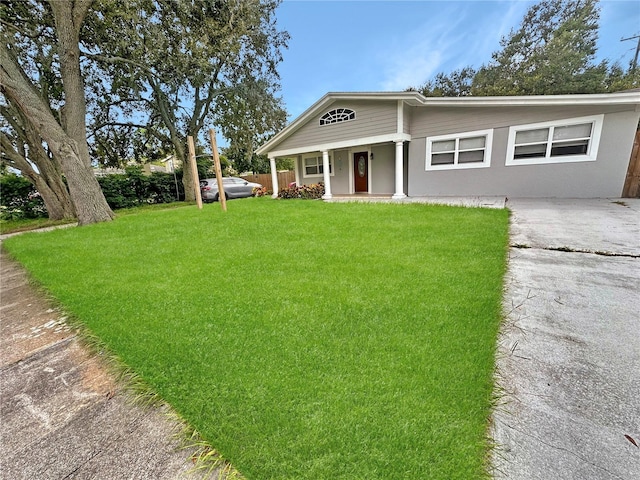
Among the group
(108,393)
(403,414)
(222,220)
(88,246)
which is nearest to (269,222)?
(222,220)

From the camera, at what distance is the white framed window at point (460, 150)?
28.6ft

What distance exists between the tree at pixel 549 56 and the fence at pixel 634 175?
16186 millimetres

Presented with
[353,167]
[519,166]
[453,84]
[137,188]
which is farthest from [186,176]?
[453,84]

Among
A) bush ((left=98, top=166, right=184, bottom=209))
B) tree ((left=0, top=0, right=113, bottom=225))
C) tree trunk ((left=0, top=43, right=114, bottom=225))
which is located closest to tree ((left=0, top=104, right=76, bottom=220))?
bush ((left=98, top=166, right=184, bottom=209))

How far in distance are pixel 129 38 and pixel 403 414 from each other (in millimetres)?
12764

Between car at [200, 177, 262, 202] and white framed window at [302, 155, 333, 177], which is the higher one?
white framed window at [302, 155, 333, 177]

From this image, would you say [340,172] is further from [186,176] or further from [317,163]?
[186,176]

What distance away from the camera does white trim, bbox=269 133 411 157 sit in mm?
9391

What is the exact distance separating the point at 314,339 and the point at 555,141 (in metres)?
9.20

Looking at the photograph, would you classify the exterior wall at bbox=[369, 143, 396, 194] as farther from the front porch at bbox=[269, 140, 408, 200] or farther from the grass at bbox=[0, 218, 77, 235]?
the grass at bbox=[0, 218, 77, 235]

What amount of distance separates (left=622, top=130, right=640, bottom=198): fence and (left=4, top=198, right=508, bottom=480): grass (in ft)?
19.5

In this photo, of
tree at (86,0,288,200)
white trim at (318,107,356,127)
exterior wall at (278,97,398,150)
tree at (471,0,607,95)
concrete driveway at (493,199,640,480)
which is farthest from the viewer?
tree at (471,0,607,95)

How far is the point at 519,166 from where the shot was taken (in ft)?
27.2

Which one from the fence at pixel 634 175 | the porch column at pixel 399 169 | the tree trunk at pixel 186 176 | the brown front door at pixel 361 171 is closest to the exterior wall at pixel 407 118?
the porch column at pixel 399 169
